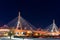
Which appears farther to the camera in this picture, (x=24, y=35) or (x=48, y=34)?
(x=48, y=34)

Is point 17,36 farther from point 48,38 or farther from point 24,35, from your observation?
point 48,38

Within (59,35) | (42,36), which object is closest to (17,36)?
(42,36)

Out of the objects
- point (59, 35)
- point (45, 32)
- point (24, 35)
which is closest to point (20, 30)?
point (24, 35)

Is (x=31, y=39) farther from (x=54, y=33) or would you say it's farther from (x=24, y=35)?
(x=54, y=33)

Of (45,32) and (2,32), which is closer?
(2,32)

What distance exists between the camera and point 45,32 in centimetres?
2406

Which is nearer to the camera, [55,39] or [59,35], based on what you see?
[55,39]

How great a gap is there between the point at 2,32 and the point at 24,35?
2075 mm

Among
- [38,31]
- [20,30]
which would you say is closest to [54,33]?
[38,31]

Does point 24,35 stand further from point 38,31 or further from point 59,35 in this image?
point 59,35

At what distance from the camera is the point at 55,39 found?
23.1 metres

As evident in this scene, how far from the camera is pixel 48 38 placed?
79.4 feet

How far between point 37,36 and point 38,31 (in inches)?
38.2

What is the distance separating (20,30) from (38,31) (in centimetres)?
177
